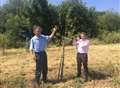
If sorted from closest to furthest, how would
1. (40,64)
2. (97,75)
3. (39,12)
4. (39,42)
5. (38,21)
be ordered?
(39,42) < (40,64) < (97,75) < (38,21) < (39,12)

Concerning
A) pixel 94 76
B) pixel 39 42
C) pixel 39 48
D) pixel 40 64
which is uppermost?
pixel 39 42

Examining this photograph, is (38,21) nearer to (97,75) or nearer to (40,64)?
(97,75)

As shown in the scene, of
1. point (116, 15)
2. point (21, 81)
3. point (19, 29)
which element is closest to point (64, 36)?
point (21, 81)

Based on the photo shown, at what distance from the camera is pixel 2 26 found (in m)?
34.0

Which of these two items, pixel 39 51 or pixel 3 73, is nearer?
pixel 39 51

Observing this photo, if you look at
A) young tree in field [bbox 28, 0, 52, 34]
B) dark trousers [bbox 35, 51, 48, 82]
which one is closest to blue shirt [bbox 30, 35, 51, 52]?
dark trousers [bbox 35, 51, 48, 82]

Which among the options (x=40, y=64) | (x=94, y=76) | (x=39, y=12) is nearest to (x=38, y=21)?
(x=39, y=12)

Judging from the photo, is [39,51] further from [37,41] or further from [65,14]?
[65,14]

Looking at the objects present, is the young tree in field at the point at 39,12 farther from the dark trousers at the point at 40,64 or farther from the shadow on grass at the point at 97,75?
the dark trousers at the point at 40,64

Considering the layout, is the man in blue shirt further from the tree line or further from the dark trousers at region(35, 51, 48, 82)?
the tree line

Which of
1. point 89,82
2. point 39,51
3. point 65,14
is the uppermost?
point 65,14

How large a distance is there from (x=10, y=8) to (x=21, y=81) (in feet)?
120

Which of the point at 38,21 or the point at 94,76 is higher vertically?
the point at 38,21

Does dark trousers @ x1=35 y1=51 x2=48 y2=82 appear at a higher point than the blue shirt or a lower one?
lower
